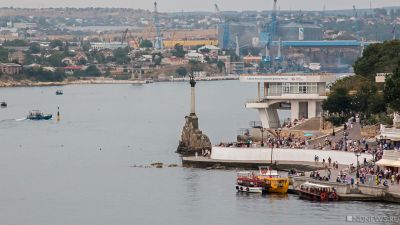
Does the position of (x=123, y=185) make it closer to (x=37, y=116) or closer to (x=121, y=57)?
(x=37, y=116)

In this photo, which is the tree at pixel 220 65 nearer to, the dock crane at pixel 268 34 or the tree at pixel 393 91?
the dock crane at pixel 268 34

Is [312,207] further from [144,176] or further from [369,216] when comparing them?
[144,176]

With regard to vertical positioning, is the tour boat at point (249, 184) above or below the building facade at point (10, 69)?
above

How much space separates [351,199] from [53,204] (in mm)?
6167

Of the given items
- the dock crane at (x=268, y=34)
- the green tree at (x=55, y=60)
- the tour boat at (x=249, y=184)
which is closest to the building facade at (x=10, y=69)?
the green tree at (x=55, y=60)

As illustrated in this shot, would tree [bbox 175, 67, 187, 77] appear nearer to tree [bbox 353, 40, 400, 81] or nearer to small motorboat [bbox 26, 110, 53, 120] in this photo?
small motorboat [bbox 26, 110, 53, 120]

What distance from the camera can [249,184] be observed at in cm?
3153

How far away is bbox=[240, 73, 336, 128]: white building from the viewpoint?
43625 mm

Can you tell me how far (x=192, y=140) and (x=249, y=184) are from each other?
9.73 meters

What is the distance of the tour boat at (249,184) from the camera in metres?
31.4

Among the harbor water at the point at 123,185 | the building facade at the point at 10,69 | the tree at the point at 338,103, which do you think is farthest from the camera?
the building facade at the point at 10,69

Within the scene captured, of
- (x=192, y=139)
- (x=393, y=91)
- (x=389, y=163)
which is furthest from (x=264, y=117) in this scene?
(x=389, y=163)

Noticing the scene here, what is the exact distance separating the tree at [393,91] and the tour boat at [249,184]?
18.4ft

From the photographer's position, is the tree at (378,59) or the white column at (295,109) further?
the tree at (378,59)
